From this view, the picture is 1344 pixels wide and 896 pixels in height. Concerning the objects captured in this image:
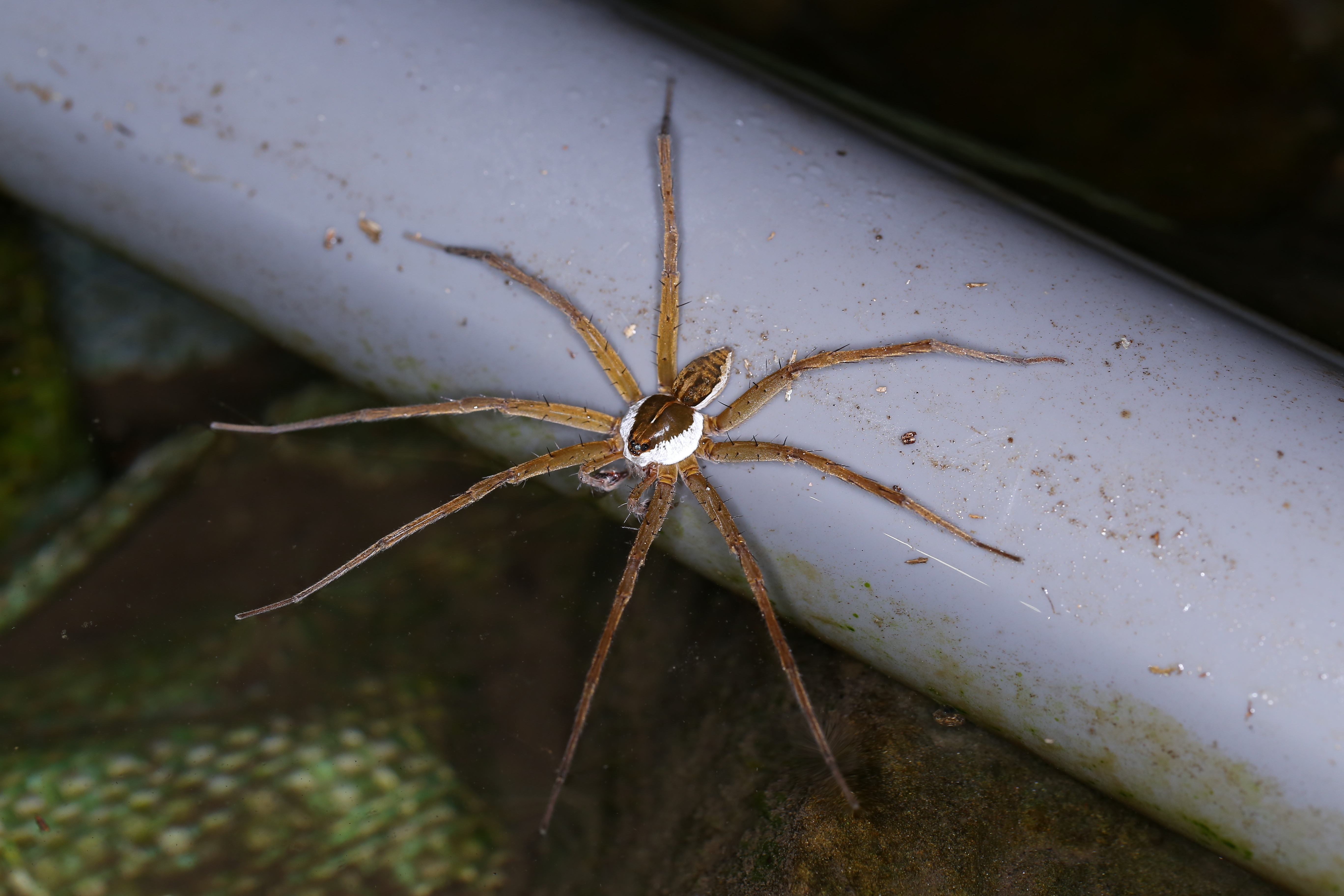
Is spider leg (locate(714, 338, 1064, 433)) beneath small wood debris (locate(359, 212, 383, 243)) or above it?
above

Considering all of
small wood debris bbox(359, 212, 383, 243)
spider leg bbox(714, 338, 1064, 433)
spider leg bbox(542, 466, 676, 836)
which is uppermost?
spider leg bbox(714, 338, 1064, 433)

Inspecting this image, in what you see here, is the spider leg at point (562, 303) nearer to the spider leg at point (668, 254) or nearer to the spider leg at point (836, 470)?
the spider leg at point (668, 254)

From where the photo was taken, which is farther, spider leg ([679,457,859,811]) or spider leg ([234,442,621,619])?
spider leg ([234,442,621,619])

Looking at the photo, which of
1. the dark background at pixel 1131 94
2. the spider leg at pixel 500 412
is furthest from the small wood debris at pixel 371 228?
the dark background at pixel 1131 94

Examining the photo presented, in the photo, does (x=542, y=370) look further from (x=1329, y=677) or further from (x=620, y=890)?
(x=1329, y=677)

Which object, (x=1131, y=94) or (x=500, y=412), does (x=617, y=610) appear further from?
(x=1131, y=94)

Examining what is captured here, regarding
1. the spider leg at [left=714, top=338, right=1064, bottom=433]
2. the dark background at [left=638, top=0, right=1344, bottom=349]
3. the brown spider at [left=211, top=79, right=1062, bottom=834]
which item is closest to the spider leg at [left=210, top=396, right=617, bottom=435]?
the brown spider at [left=211, top=79, right=1062, bottom=834]

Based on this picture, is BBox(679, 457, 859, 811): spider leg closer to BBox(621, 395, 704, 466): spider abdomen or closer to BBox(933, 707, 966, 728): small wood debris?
BBox(621, 395, 704, 466): spider abdomen

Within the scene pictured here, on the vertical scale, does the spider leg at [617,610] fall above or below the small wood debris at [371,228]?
below
